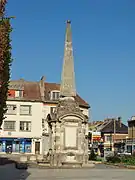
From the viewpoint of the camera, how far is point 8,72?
39.4 ft

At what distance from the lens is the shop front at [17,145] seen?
55406mm

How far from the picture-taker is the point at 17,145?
55.9 meters

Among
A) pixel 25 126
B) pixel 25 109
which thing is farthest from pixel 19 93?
pixel 25 126

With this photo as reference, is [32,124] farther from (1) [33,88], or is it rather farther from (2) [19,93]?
(1) [33,88]

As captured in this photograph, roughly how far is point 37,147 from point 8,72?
44.6 metres

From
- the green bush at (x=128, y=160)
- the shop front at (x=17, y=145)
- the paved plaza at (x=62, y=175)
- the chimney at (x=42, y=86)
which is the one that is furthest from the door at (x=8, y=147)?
the paved plaza at (x=62, y=175)

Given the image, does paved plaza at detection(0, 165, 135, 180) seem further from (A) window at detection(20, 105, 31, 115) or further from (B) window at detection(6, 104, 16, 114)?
(A) window at detection(20, 105, 31, 115)

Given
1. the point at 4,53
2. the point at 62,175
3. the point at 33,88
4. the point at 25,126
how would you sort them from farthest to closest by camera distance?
the point at 33,88
the point at 25,126
the point at 62,175
the point at 4,53

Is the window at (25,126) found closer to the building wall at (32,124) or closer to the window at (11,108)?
the building wall at (32,124)

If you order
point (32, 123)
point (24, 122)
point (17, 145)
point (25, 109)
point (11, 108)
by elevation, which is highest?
point (11, 108)

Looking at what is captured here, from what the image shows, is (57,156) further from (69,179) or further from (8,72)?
(8,72)

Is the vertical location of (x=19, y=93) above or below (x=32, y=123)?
above

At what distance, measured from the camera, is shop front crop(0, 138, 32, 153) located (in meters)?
55.4

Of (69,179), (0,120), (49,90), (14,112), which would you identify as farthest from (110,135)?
(0,120)
